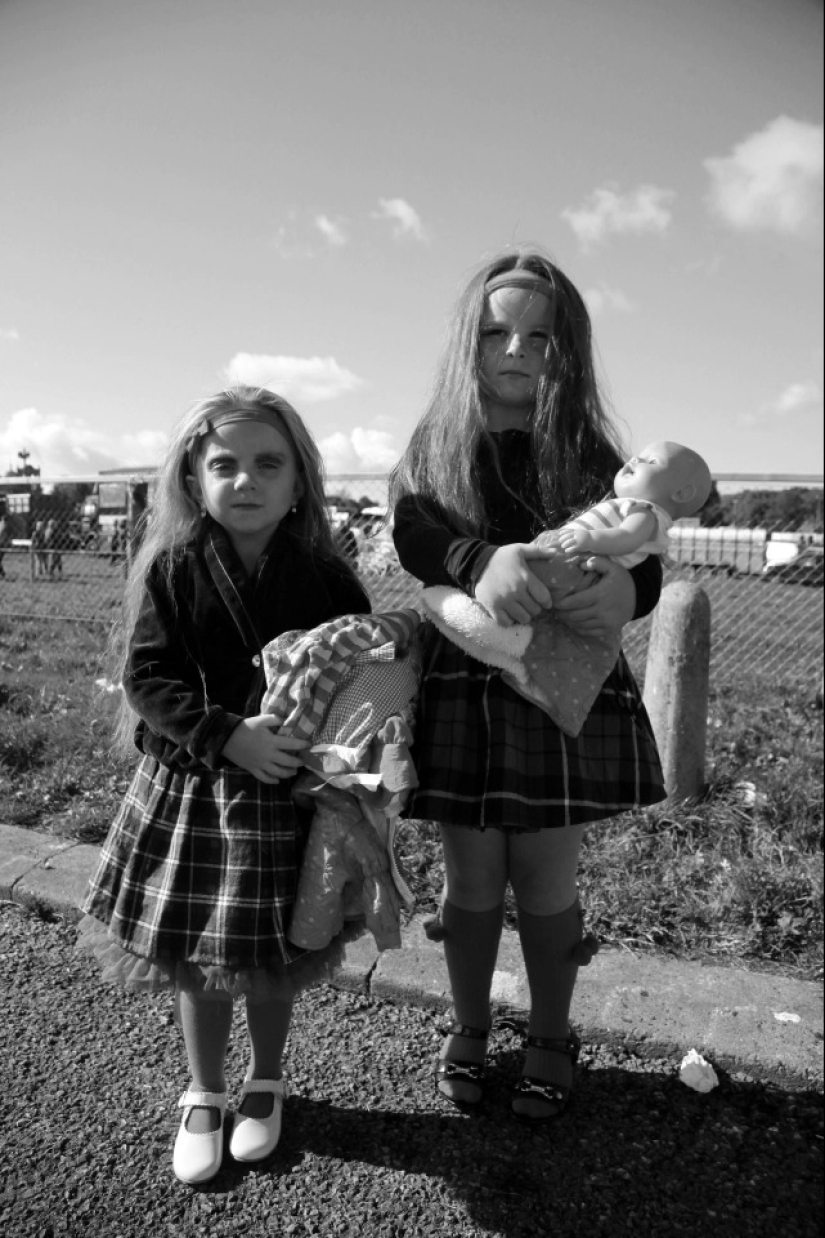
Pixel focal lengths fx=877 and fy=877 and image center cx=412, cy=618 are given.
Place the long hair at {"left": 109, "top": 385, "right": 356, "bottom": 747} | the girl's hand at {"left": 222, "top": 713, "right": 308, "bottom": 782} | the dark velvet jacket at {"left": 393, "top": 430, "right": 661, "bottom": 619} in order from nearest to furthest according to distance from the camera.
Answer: the girl's hand at {"left": 222, "top": 713, "right": 308, "bottom": 782}
the dark velvet jacket at {"left": 393, "top": 430, "right": 661, "bottom": 619}
the long hair at {"left": 109, "top": 385, "right": 356, "bottom": 747}

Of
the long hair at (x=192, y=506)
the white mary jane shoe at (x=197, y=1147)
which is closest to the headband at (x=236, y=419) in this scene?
the long hair at (x=192, y=506)

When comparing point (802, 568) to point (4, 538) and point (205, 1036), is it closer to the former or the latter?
point (205, 1036)

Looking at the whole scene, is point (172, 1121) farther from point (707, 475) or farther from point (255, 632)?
point (707, 475)

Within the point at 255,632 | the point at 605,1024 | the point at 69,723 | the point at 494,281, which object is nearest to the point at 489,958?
the point at 605,1024

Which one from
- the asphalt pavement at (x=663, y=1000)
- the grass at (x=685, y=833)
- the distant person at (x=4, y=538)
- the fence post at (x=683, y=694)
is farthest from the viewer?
the distant person at (x=4, y=538)

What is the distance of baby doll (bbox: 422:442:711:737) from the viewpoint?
5.34 feet

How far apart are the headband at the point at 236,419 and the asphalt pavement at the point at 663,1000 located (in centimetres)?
144

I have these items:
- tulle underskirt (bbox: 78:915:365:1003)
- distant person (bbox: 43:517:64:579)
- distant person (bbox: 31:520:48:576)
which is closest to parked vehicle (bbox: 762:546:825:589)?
tulle underskirt (bbox: 78:915:365:1003)

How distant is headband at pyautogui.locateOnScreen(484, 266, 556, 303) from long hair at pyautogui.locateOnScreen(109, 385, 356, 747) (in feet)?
1.72

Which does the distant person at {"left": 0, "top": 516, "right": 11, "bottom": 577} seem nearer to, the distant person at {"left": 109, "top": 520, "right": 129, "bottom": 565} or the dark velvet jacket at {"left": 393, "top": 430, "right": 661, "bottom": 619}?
the distant person at {"left": 109, "top": 520, "right": 129, "bottom": 565}

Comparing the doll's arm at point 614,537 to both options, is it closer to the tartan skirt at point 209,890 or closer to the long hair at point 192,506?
the long hair at point 192,506

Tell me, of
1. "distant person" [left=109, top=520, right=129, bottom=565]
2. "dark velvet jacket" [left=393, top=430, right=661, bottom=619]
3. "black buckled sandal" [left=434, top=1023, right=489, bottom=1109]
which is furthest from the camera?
"distant person" [left=109, top=520, right=129, bottom=565]

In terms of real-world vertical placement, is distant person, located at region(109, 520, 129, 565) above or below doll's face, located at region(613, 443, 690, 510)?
above

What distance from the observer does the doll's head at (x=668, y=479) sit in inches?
64.3
